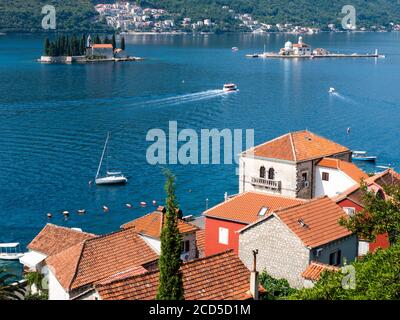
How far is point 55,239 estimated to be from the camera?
103ft

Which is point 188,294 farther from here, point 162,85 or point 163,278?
point 162,85

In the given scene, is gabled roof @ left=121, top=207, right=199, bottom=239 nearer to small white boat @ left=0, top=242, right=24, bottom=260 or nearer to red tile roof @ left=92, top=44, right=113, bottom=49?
small white boat @ left=0, top=242, right=24, bottom=260

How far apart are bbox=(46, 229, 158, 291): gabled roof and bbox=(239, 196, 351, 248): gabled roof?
4.12 metres

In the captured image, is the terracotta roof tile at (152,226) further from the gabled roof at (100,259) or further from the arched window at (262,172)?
the arched window at (262,172)

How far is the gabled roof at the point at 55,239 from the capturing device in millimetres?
30562

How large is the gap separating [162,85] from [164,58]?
2431 inches

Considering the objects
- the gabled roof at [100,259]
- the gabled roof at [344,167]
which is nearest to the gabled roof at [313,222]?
the gabled roof at [100,259]

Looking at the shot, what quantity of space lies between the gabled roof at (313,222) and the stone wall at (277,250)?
0.22 metres

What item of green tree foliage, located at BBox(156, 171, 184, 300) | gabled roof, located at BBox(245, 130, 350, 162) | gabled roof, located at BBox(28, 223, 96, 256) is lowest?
gabled roof, located at BBox(28, 223, 96, 256)

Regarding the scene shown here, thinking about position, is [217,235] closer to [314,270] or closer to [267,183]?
[314,270]

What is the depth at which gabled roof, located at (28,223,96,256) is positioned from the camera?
30562 millimetres

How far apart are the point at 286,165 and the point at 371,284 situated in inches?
811

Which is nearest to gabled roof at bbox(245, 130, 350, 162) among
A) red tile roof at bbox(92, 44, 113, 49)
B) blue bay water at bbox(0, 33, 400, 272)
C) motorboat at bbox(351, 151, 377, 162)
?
blue bay water at bbox(0, 33, 400, 272)

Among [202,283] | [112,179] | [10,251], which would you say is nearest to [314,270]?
[202,283]
